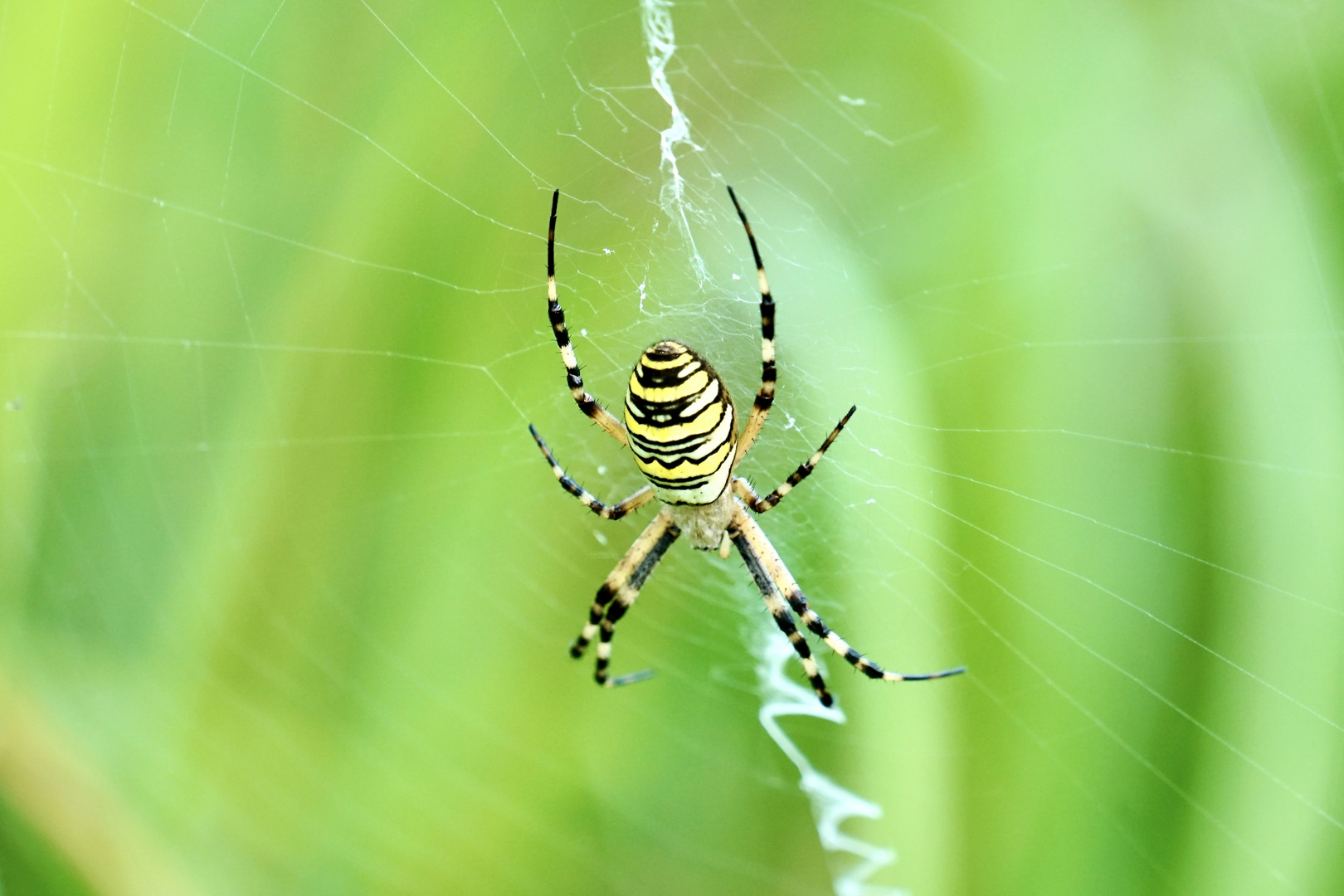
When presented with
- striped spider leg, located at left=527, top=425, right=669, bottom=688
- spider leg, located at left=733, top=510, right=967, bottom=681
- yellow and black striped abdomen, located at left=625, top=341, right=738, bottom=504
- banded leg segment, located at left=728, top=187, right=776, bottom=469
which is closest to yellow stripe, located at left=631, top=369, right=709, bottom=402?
yellow and black striped abdomen, located at left=625, top=341, right=738, bottom=504

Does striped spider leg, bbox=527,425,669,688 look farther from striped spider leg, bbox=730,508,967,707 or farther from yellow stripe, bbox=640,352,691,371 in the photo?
yellow stripe, bbox=640,352,691,371

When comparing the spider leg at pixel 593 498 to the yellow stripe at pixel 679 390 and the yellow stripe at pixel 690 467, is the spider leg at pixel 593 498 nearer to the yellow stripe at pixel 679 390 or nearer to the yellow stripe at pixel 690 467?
the yellow stripe at pixel 690 467

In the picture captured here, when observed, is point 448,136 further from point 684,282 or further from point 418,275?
point 684,282

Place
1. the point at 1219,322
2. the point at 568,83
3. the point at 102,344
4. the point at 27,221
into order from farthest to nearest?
the point at 102,344, the point at 27,221, the point at 568,83, the point at 1219,322

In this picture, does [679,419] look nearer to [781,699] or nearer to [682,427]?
[682,427]

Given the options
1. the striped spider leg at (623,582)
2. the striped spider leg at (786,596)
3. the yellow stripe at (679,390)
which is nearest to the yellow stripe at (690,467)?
the yellow stripe at (679,390)

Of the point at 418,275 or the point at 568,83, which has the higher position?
the point at 568,83

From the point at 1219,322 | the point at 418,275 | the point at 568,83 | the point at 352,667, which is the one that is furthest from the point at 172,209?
the point at 1219,322
